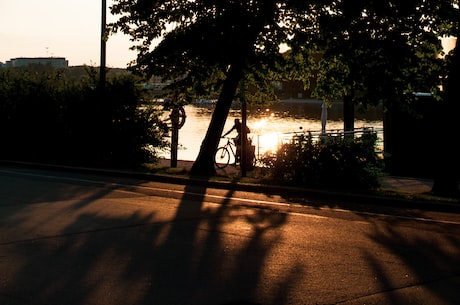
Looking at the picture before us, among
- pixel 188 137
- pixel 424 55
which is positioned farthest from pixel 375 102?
pixel 188 137

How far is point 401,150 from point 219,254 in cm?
1501

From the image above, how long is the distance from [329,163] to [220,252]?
7.64m

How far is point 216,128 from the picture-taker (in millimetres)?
19172

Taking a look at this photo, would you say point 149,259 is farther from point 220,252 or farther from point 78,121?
point 78,121

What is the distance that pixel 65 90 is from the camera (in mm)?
22969

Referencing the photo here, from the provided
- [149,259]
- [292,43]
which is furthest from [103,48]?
[149,259]

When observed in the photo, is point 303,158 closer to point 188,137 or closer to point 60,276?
point 60,276

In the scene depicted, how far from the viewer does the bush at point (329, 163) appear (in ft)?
49.1

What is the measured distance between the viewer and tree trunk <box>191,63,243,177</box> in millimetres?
18547

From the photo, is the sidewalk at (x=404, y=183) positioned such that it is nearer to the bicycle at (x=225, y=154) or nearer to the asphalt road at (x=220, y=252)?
the bicycle at (x=225, y=154)

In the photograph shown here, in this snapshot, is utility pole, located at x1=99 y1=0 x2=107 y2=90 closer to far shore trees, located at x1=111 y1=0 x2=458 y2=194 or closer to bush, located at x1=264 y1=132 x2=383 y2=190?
far shore trees, located at x1=111 y1=0 x2=458 y2=194

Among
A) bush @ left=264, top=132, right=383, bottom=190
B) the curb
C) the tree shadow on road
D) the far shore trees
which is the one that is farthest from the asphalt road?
the far shore trees

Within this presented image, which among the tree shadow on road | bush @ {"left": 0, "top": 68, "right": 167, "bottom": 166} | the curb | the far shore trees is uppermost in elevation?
the far shore trees

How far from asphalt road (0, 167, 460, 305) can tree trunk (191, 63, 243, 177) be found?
543 cm
